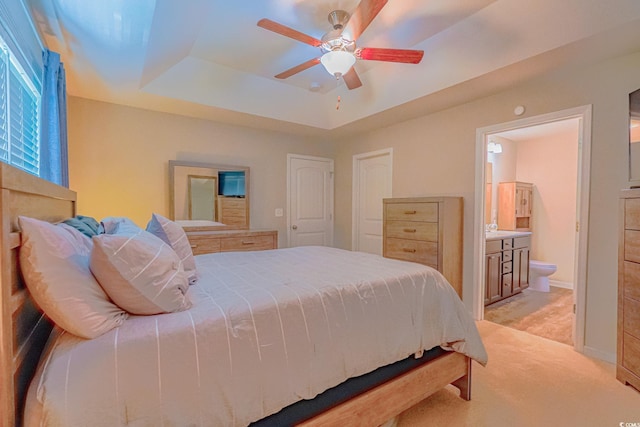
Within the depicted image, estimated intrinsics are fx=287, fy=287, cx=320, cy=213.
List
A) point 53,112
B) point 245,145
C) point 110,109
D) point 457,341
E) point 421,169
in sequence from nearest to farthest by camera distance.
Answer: point 457,341 → point 53,112 → point 110,109 → point 421,169 → point 245,145

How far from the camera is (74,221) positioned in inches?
61.5

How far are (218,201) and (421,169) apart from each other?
2.68m

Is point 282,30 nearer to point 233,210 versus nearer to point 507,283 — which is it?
point 233,210

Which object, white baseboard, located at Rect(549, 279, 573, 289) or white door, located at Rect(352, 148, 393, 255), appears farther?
white baseboard, located at Rect(549, 279, 573, 289)

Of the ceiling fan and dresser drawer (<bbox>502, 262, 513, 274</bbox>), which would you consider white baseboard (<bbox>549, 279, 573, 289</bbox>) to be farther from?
the ceiling fan

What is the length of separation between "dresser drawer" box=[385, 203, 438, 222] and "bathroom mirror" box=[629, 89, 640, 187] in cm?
145

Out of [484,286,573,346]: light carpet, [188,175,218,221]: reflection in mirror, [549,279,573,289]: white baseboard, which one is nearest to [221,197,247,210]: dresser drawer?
[188,175,218,221]: reflection in mirror

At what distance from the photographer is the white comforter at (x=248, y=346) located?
2.75ft

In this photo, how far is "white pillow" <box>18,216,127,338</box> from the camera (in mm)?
859

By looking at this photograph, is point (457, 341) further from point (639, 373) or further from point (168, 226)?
point (168, 226)

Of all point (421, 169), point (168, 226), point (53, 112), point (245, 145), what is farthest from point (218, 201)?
point (421, 169)

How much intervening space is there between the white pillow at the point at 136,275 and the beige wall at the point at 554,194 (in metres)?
5.58

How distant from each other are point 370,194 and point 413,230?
1270mm

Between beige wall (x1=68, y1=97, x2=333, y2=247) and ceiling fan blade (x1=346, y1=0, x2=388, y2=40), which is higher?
ceiling fan blade (x1=346, y1=0, x2=388, y2=40)
